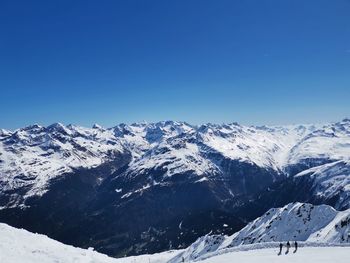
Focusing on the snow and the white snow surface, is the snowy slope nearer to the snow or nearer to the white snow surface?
the white snow surface

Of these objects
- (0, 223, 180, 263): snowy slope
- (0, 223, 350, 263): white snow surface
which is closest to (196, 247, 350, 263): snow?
(0, 223, 350, 263): white snow surface

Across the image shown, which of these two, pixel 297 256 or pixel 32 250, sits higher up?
pixel 32 250

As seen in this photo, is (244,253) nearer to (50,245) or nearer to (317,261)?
(317,261)

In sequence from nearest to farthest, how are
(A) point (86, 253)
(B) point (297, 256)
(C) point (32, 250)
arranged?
(B) point (297, 256)
(C) point (32, 250)
(A) point (86, 253)

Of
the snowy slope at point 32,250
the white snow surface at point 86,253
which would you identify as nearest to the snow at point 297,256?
the white snow surface at point 86,253

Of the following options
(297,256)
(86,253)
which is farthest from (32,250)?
(297,256)

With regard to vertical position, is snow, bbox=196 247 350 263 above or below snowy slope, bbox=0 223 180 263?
below

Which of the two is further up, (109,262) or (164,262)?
(109,262)

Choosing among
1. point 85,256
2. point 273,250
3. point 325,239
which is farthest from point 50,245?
point 325,239

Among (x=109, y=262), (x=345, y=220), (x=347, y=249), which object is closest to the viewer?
(x=347, y=249)

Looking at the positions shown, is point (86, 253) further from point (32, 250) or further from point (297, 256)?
point (297, 256)

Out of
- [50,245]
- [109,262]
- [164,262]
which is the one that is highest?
[50,245]
